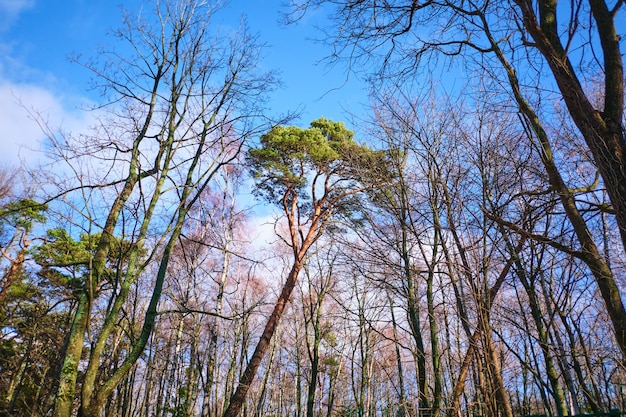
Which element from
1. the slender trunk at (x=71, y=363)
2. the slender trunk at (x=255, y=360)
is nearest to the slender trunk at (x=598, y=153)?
the slender trunk at (x=71, y=363)

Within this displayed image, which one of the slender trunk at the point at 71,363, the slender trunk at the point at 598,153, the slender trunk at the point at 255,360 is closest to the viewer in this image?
the slender trunk at the point at 598,153

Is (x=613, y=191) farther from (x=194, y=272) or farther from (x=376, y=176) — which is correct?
(x=194, y=272)

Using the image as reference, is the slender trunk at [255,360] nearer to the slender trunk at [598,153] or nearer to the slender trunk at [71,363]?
the slender trunk at [71,363]

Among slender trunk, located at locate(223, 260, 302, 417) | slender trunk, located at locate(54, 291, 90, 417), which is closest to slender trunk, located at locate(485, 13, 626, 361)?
slender trunk, located at locate(54, 291, 90, 417)

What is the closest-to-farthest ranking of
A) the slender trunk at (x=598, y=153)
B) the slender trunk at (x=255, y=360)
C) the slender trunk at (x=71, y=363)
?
the slender trunk at (x=598, y=153) < the slender trunk at (x=71, y=363) < the slender trunk at (x=255, y=360)

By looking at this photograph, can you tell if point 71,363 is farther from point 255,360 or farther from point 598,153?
point 255,360

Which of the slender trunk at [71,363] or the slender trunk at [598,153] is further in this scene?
the slender trunk at [71,363]

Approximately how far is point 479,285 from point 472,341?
1.28 feet

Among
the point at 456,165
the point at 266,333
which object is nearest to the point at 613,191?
the point at 456,165

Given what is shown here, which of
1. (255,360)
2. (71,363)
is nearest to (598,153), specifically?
(71,363)

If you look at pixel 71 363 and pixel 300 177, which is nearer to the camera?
pixel 71 363

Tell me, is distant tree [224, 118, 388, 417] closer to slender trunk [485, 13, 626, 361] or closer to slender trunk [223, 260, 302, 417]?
slender trunk [223, 260, 302, 417]

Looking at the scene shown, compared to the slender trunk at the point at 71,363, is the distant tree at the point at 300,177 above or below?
above

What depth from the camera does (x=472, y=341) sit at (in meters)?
2.58
